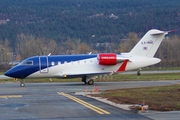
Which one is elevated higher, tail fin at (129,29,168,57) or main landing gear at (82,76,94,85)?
tail fin at (129,29,168,57)

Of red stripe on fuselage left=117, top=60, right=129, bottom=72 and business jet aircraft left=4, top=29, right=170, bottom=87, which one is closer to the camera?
→ business jet aircraft left=4, top=29, right=170, bottom=87

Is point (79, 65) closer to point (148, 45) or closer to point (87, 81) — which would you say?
point (87, 81)

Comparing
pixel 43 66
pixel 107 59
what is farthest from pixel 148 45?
pixel 43 66

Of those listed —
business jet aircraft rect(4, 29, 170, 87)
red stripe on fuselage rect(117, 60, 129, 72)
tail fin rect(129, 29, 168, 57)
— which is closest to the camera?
business jet aircraft rect(4, 29, 170, 87)

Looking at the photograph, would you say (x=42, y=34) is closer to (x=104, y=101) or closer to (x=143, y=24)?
(x=143, y=24)

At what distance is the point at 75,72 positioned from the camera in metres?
44.1

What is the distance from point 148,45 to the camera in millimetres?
45375

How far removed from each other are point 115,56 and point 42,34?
149512 millimetres

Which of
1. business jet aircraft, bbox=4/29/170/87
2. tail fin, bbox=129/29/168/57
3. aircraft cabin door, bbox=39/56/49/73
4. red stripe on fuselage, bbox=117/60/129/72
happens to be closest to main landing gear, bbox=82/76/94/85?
business jet aircraft, bbox=4/29/170/87

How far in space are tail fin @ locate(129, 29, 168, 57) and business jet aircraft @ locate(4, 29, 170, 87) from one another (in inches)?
7.8

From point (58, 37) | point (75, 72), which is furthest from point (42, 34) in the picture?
point (75, 72)

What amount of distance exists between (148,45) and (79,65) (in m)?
6.50

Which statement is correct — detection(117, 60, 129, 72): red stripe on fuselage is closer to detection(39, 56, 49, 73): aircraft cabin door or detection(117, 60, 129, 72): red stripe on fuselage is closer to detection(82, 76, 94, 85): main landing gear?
detection(82, 76, 94, 85): main landing gear

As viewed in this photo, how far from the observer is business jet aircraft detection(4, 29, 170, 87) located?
43.2 meters
